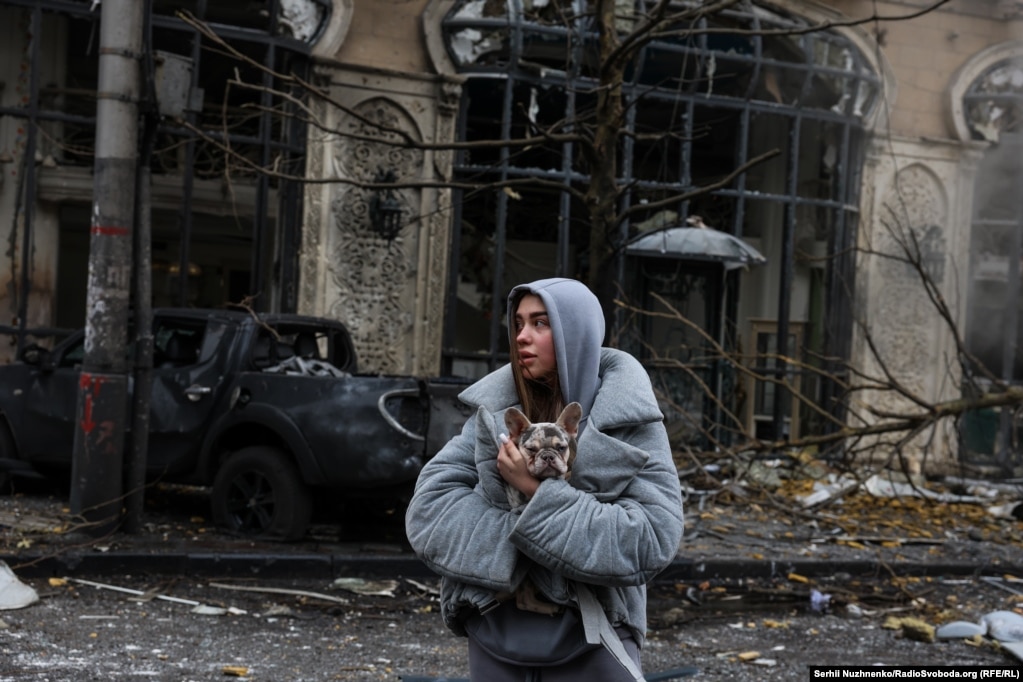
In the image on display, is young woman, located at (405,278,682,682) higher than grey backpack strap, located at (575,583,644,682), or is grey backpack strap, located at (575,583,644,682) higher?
young woman, located at (405,278,682,682)

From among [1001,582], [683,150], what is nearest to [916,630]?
[1001,582]

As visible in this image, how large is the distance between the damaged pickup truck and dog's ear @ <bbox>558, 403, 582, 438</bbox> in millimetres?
5896

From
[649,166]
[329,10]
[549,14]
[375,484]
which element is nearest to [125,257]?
[375,484]

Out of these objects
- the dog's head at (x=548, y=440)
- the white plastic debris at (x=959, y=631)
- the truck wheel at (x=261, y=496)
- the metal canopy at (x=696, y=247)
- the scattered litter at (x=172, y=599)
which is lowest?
the scattered litter at (x=172, y=599)

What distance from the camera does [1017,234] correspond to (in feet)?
54.2

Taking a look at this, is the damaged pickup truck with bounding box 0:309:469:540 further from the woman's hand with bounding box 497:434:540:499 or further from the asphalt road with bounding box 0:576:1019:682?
the woman's hand with bounding box 497:434:540:499

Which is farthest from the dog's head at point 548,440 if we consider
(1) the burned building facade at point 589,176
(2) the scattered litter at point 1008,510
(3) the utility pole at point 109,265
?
(2) the scattered litter at point 1008,510

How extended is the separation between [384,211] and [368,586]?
6364mm

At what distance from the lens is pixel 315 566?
329 inches

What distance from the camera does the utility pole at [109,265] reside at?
8.73 metres

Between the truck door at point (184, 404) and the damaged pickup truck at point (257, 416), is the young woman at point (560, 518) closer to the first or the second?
the damaged pickup truck at point (257, 416)

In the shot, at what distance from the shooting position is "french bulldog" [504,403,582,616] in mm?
2850

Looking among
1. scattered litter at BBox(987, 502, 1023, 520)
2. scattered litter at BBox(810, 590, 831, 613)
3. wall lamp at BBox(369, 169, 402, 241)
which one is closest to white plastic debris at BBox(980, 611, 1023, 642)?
scattered litter at BBox(810, 590, 831, 613)

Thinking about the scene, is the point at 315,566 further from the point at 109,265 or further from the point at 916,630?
the point at 916,630
